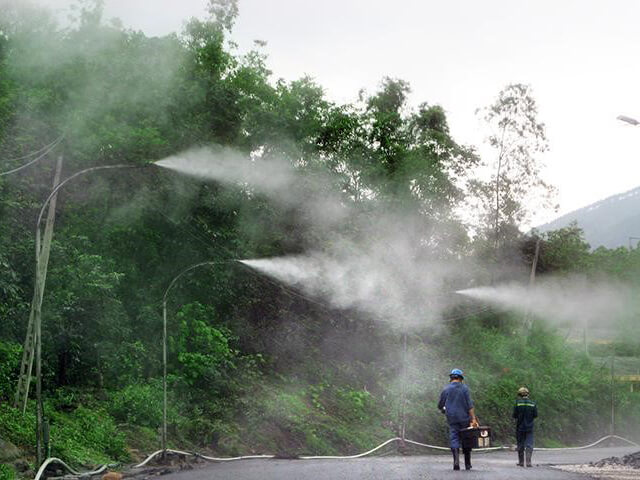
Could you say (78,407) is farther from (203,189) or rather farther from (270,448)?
(203,189)

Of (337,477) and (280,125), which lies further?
(280,125)

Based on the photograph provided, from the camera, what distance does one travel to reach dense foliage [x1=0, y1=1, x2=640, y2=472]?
3017 centimetres

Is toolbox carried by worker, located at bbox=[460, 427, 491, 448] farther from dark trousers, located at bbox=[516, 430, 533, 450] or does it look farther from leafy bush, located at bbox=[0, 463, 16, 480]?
leafy bush, located at bbox=[0, 463, 16, 480]

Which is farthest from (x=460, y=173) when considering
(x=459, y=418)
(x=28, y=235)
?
(x=459, y=418)

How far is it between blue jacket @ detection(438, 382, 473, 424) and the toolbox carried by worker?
0.95 ft

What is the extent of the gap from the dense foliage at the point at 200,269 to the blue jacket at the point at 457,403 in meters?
8.47

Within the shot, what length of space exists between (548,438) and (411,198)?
16.5 m

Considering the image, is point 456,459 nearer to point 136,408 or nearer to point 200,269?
point 136,408

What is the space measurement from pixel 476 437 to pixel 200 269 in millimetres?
22239

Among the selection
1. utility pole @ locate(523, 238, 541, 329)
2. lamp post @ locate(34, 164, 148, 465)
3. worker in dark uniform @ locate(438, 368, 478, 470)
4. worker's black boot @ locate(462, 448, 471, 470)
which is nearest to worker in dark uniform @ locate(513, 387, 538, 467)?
worker in dark uniform @ locate(438, 368, 478, 470)

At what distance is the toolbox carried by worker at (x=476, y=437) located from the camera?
1877cm

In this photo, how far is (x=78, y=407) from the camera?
88.8 ft

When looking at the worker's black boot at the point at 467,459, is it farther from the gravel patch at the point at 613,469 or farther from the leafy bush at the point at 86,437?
the leafy bush at the point at 86,437

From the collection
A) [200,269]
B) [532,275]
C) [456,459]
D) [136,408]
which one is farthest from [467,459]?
[532,275]
